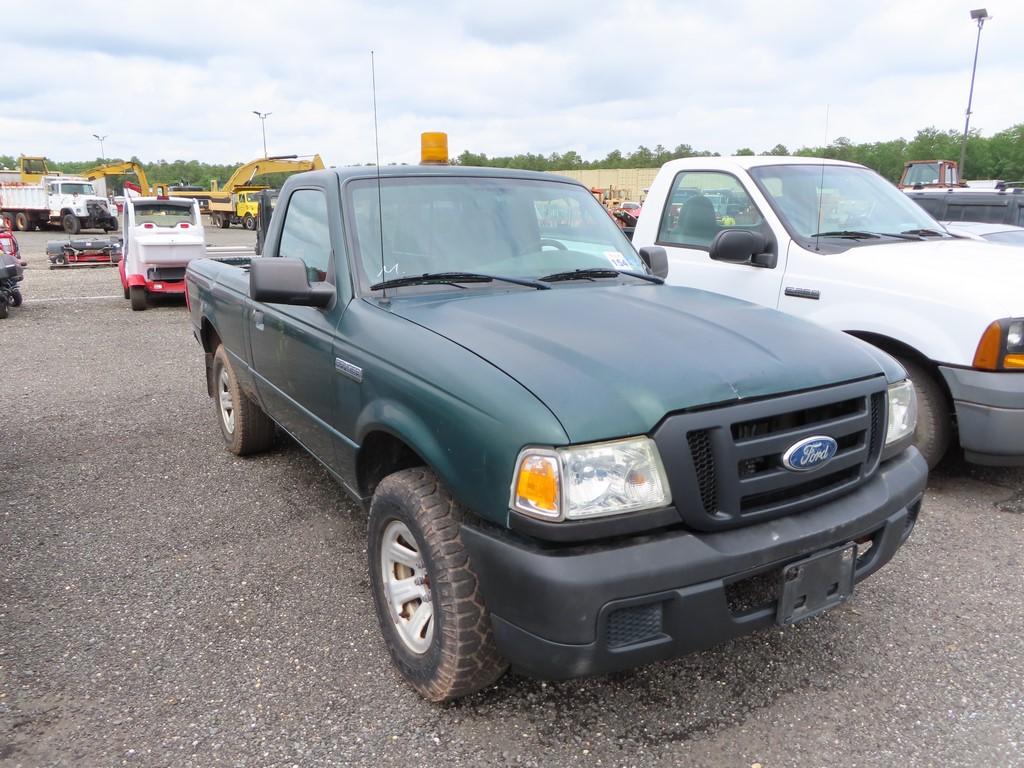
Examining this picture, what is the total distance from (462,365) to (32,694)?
6.47 ft

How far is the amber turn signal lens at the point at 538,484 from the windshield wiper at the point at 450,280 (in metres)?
1.28

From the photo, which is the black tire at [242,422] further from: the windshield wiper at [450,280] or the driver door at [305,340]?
the windshield wiper at [450,280]

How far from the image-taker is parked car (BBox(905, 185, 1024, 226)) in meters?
9.85

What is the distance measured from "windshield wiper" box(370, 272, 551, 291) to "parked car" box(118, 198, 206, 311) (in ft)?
34.1

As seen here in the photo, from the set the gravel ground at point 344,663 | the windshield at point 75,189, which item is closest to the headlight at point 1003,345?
the gravel ground at point 344,663

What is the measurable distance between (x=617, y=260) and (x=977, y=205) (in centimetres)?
881

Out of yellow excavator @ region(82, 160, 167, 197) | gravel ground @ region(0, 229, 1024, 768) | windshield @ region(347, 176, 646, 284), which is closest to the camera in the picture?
gravel ground @ region(0, 229, 1024, 768)

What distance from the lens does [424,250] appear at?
10.6 feet

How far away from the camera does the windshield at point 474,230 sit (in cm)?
321

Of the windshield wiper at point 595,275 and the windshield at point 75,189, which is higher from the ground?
the windshield at point 75,189

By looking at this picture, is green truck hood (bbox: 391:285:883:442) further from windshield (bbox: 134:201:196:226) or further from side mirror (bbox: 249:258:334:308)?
windshield (bbox: 134:201:196:226)

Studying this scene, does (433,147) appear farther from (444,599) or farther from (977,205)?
(977,205)

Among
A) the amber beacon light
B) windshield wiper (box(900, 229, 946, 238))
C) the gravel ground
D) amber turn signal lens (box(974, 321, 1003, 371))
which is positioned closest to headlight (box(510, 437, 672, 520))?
the gravel ground

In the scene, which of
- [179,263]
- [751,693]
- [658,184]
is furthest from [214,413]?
[179,263]
